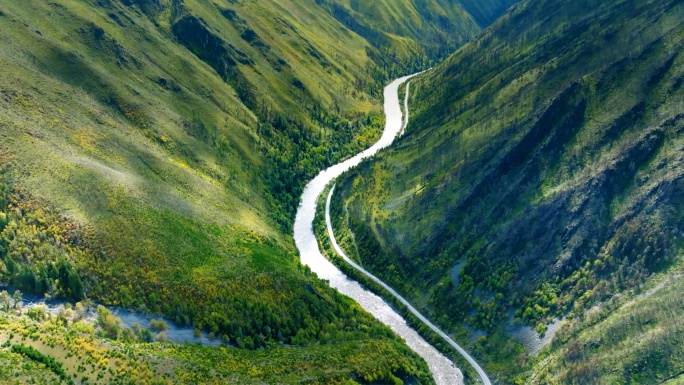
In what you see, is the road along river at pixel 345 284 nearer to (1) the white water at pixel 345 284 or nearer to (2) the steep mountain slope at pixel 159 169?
(1) the white water at pixel 345 284

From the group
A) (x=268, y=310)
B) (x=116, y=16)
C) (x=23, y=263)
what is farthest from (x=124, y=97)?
(x=268, y=310)

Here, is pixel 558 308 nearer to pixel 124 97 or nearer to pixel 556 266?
pixel 556 266

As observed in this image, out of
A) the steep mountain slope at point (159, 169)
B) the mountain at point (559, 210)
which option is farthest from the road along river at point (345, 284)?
the mountain at point (559, 210)

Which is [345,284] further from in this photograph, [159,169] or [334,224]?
[159,169]

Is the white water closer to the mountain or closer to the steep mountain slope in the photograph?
the steep mountain slope

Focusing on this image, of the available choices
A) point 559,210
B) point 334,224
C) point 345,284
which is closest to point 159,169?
point 334,224

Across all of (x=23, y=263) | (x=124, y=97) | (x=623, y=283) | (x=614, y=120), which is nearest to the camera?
(x=23, y=263)
